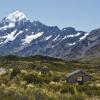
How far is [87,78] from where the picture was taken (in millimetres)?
89000

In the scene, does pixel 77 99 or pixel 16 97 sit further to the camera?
pixel 77 99

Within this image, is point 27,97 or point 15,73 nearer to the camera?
point 27,97

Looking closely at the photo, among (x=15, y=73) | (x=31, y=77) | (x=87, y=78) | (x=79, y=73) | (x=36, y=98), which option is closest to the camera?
(x=36, y=98)

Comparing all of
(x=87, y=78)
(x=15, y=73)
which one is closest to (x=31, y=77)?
(x=15, y=73)

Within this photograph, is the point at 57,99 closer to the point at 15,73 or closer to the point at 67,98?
the point at 67,98

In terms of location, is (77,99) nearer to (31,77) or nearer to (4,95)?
(4,95)

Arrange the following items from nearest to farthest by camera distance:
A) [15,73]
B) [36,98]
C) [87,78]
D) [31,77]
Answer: [36,98] → [31,77] → [15,73] → [87,78]

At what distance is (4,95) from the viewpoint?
15664mm

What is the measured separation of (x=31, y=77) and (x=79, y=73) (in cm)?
4627

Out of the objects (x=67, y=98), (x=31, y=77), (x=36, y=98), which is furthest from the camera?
(x=31, y=77)

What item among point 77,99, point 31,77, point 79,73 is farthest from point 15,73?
point 79,73

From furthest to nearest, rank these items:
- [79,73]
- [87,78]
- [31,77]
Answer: [79,73] → [87,78] → [31,77]

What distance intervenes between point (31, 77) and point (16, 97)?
34448 millimetres

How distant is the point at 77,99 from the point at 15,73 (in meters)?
36.6
